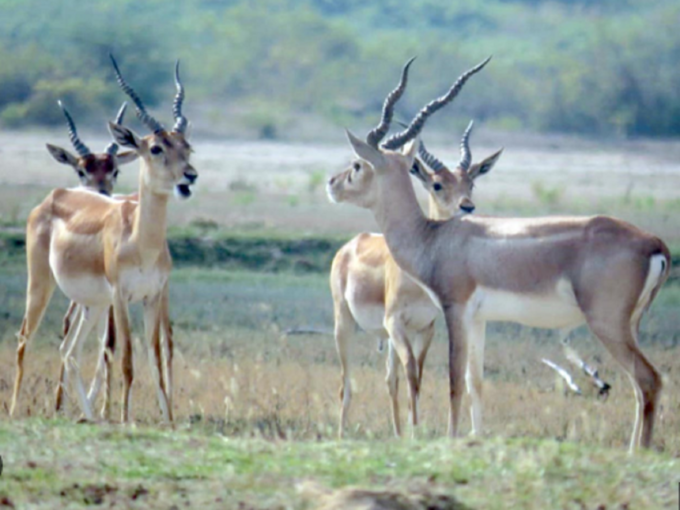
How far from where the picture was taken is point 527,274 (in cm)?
917

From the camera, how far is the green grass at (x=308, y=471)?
6816mm

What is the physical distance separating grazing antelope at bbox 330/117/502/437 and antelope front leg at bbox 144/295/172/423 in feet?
4.01

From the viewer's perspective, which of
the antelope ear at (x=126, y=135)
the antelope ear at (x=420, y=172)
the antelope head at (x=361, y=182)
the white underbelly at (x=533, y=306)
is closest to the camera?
the white underbelly at (x=533, y=306)

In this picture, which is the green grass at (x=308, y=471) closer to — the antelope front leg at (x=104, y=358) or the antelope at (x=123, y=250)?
the antelope at (x=123, y=250)

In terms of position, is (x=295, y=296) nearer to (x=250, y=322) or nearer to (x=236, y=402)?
(x=250, y=322)

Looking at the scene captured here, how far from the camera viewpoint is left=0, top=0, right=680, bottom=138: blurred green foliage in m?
39.5

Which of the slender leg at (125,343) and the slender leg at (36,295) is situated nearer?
the slender leg at (125,343)

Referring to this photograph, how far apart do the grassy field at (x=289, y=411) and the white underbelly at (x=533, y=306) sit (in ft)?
2.48

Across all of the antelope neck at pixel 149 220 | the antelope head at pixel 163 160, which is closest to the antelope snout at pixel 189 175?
the antelope head at pixel 163 160

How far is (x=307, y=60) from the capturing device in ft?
163

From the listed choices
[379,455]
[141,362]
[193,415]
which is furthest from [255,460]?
[141,362]

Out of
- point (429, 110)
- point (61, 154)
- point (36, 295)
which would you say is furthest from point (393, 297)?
point (61, 154)

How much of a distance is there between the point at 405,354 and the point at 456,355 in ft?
2.66

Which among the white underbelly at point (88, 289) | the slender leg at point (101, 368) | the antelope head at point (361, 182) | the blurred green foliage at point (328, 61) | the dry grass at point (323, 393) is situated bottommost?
the dry grass at point (323, 393)
